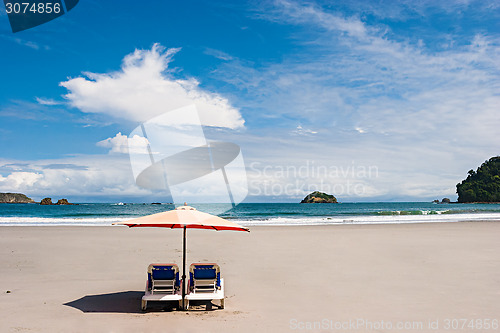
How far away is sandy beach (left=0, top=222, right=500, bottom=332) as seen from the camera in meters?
6.48

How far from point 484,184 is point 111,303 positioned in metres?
122

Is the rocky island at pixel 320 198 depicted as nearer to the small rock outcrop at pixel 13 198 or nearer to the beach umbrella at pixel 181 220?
the small rock outcrop at pixel 13 198

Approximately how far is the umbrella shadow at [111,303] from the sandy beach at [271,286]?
2cm

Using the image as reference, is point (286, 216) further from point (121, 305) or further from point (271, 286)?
point (121, 305)

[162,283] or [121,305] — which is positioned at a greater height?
[162,283]

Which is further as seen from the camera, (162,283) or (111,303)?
(111,303)

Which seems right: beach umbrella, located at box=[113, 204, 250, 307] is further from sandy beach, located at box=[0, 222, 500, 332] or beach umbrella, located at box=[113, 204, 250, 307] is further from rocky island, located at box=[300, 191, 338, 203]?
rocky island, located at box=[300, 191, 338, 203]

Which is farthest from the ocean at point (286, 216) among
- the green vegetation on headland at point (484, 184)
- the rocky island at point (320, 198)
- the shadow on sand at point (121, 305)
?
the rocky island at point (320, 198)

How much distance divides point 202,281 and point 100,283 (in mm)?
3648

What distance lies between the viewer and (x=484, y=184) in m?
108

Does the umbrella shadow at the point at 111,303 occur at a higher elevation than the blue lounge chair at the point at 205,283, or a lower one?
lower

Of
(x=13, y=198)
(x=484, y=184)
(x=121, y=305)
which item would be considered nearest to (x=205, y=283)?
(x=121, y=305)

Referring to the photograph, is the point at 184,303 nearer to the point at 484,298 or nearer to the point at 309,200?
the point at 484,298

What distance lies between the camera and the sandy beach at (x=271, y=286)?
648 cm
